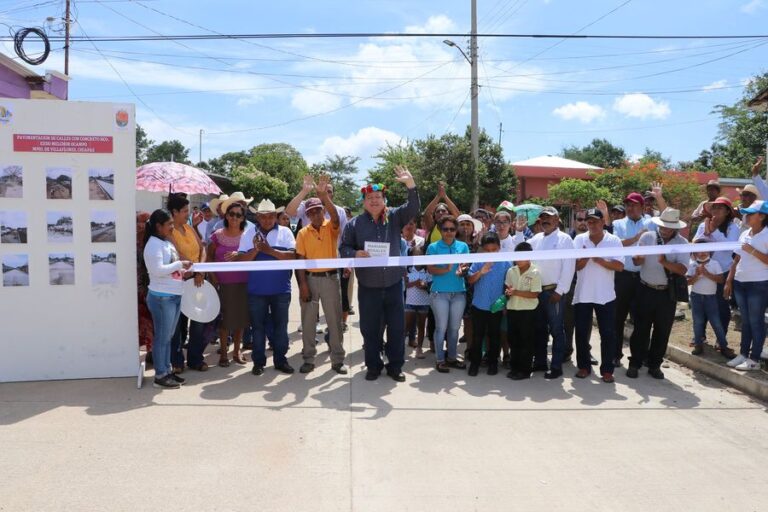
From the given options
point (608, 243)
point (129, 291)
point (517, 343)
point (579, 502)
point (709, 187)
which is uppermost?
point (709, 187)

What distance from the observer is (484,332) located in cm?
657

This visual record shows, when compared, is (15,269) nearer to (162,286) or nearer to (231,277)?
(162,286)

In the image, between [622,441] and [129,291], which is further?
[129,291]

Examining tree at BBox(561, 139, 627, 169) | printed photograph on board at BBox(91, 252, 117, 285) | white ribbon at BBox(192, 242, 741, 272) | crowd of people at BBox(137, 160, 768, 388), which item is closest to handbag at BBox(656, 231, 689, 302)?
crowd of people at BBox(137, 160, 768, 388)

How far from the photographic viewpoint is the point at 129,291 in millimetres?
6039

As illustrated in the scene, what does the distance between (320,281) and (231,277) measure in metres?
1.03

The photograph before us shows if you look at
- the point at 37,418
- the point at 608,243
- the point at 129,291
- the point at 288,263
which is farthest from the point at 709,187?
the point at 37,418

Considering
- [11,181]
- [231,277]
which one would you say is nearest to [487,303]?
[231,277]

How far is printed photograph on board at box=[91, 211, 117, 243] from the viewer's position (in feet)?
19.5

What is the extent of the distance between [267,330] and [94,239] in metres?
2.18

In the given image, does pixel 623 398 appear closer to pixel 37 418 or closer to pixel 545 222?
pixel 545 222

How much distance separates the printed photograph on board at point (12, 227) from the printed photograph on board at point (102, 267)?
69 centimetres

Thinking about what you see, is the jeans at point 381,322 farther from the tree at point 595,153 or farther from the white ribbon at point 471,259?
the tree at point 595,153

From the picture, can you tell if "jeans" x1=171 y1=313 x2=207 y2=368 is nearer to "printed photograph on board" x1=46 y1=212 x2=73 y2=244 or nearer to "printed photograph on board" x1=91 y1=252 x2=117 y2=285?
"printed photograph on board" x1=91 y1=252 x2=117 y2=285
